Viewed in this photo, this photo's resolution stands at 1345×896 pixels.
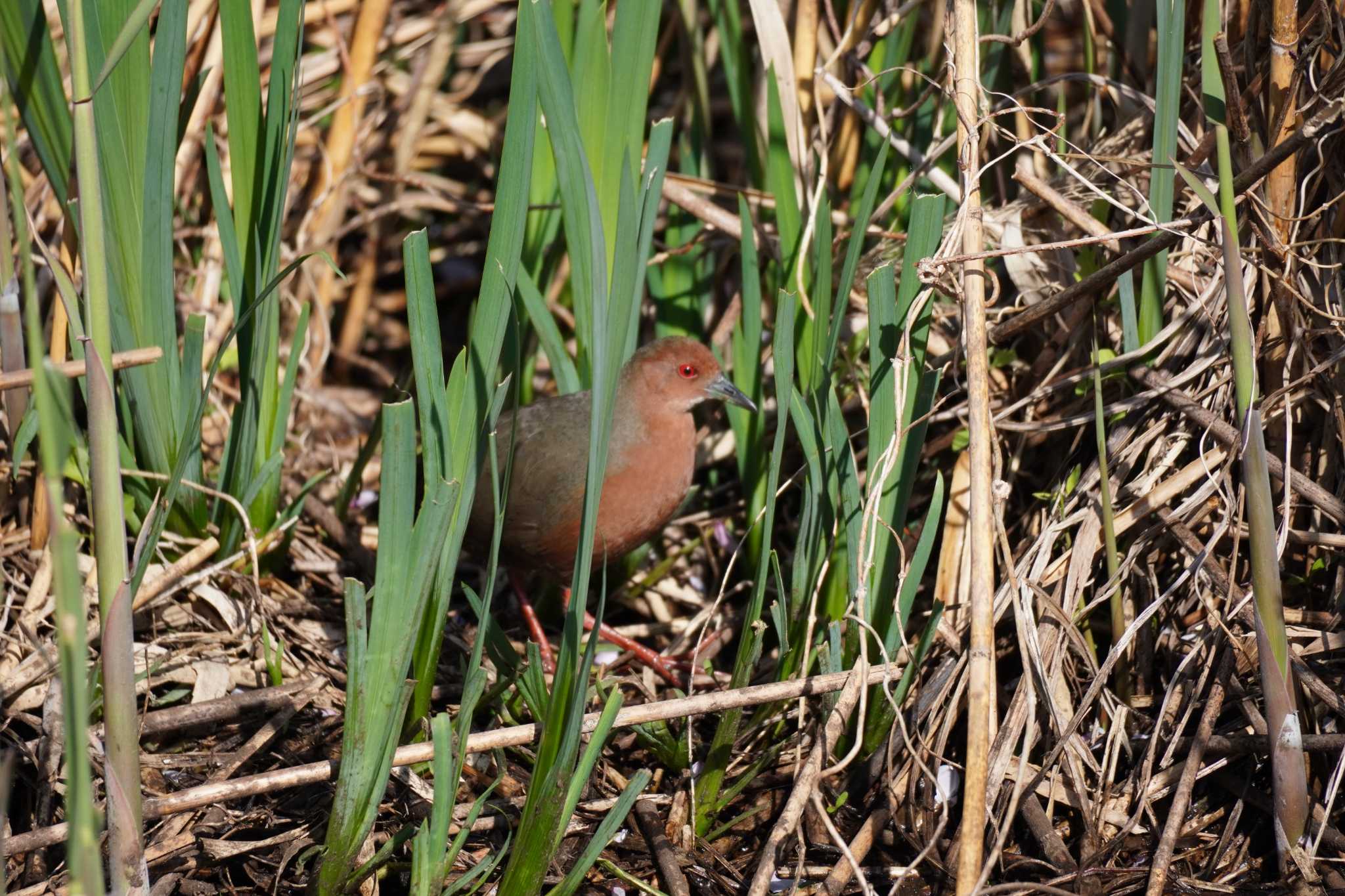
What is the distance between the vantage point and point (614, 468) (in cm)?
358

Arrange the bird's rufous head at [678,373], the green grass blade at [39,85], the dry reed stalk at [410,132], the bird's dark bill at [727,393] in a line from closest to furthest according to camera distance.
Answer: the green grass blade at [39,85]
the bird's dark bill at [727,393]
the bird's rufous head at [678,373]
the dry reed stalk at [410,132]

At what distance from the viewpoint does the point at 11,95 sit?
8.89 feet

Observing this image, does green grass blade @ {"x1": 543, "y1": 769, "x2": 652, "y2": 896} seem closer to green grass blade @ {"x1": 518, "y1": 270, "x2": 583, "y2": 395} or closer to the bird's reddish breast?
the bird's reddish breast

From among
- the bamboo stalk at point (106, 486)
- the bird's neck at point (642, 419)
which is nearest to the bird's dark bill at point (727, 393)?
the bird's neck at point (642, 419)

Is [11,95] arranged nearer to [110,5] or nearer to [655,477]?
[110,5]

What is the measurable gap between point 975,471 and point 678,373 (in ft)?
5.13

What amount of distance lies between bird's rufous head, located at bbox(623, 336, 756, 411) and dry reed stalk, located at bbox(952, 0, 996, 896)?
4.22 feet

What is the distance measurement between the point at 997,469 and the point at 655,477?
3.37 ft

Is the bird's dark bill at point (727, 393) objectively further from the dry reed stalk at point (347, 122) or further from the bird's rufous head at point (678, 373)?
the dry reed stalk at point (347, 122)

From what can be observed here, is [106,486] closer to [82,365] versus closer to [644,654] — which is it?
[82,365]

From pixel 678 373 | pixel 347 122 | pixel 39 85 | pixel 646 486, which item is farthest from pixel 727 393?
pixel 39 85

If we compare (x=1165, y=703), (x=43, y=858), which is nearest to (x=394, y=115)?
(x=43, y=858)

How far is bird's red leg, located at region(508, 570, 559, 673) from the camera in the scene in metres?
3.83

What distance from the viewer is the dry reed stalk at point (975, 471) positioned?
7.51 ft
